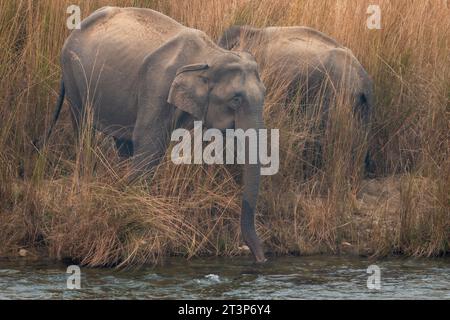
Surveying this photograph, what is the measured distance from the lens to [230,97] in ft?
32.5

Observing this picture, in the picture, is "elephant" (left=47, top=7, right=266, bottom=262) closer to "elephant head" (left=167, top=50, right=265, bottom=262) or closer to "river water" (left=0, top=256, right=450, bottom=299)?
"elephant head" (left=167, top=50, right=265, bottom=262)

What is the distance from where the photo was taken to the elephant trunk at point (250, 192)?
9.72 m

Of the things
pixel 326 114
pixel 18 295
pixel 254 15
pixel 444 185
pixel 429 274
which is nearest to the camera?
pixel 18 295

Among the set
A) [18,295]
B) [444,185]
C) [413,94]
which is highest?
[413,94]

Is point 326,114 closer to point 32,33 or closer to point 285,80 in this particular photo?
point 285,80

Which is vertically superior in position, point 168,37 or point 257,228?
point 168,37

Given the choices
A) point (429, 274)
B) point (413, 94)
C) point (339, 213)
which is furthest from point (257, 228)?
point (413, 94)

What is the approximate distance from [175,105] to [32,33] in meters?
1.87

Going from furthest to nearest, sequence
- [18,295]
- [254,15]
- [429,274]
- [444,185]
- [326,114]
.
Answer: [254,15]
[326,114]
[444,185]
[429,274]
[18,295]

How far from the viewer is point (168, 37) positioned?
35.0ft

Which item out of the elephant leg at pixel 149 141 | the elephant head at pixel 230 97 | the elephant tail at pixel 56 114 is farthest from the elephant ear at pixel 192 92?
the elephant tail at pixel 56 114

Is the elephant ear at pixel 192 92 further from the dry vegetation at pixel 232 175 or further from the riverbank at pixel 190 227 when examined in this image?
the riverbank at pixel 190 227

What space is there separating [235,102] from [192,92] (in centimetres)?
35

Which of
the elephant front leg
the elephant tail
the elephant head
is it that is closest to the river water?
the elephant head
